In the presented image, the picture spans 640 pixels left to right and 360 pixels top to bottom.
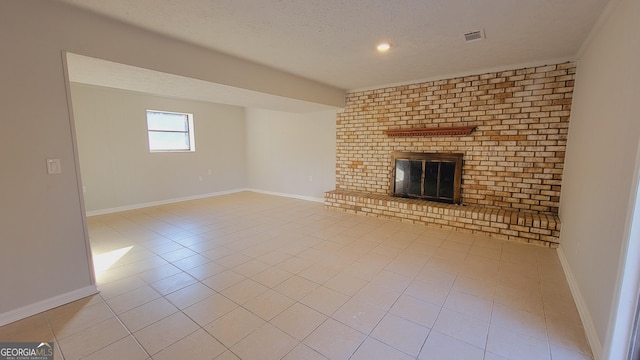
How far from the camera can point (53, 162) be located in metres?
2.07

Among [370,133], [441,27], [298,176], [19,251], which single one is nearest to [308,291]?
[19,251]

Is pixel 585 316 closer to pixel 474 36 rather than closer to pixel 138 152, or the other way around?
pixel 474 36

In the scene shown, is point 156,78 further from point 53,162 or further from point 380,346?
point 380,346

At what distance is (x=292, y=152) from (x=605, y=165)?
5.29 m

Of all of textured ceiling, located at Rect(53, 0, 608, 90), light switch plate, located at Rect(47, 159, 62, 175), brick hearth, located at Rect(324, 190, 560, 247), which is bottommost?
brick hearth, located at Rect(324, 190, 560, 247)

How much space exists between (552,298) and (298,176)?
492 centimetres

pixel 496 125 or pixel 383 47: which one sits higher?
pixel 383 47

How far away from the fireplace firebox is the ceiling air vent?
187 centimetres

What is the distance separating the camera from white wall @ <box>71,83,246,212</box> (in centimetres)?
473

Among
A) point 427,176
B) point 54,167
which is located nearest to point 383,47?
point 427,176

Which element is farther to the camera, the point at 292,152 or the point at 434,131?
the point at 292,152

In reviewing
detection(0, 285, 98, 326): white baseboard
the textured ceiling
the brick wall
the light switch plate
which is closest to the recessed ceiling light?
the textured ceiling

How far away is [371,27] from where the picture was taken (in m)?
2.41

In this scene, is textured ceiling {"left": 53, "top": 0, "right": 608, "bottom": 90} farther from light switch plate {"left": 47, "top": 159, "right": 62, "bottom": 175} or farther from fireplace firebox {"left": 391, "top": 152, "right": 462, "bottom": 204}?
fireplace firebox {"left": 391, "top": 152, "right": 462, "bottom": 204}
